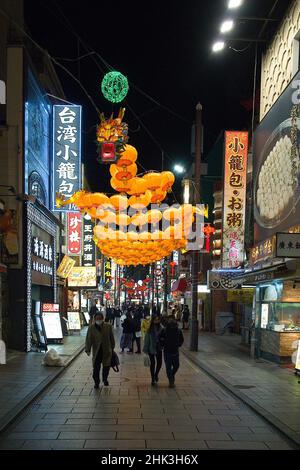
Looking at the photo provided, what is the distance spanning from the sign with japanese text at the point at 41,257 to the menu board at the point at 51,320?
1.25 metres

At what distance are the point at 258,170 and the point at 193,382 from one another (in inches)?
393

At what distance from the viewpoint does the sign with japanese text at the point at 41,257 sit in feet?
74.7

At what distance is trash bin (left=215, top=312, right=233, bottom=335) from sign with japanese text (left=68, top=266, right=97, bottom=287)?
27.4 feet

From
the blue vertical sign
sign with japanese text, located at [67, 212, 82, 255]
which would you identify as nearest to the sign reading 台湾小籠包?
the blue vertical sign

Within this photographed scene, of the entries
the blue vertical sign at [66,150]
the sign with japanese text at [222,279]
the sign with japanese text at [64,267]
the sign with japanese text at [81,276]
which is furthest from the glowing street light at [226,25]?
the sign with japanese text at [81,276]

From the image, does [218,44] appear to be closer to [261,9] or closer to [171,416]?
[261,9]

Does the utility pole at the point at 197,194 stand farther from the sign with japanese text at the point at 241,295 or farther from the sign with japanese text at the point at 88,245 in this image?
the sign with japanese text at the point at 88,245

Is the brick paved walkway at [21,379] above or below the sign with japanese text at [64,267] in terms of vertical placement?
below

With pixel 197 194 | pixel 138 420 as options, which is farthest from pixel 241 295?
pixel 138 420

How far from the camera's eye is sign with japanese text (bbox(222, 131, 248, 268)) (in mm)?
22609

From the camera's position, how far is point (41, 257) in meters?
24.6

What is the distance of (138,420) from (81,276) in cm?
2697

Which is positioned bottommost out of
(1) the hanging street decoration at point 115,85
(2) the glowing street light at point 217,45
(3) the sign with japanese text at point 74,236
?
(3) the sign with japanese text at point 74,236
